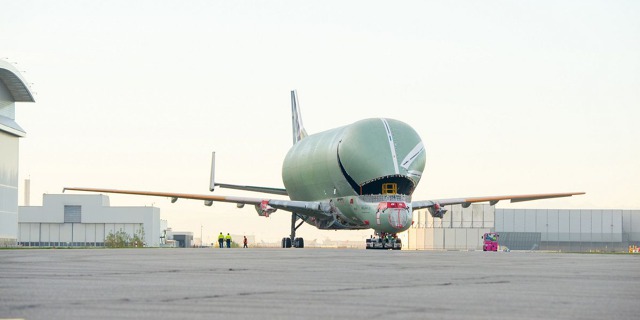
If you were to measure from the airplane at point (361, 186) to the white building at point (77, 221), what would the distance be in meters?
88.9

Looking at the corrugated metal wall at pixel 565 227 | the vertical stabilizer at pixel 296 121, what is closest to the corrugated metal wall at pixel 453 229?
the corrugated metal wall at pixel 565 227

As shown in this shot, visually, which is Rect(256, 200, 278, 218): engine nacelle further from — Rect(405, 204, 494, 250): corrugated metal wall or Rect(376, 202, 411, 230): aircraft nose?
Rect(405, 204, 494, 250): corrugated metal wall

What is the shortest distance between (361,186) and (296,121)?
19699mm

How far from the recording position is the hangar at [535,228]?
375 feet

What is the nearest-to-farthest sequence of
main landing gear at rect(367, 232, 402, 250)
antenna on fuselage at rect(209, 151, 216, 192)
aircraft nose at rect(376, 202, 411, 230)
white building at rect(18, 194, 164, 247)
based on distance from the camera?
1. aircraft nose at rect(376, 202, 411, 230)
2. main landing gear at rect(367, 232, 402, 250)
3. antenna on fuselage at rect(209, 151, 216, 192)
4. white building at rect(18, 194, 164, 247)

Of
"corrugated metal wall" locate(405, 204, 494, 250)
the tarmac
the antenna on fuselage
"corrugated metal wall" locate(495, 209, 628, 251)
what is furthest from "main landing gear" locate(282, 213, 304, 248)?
"corrugated metal wall" locate(495, 209, 628, 251)

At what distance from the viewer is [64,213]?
140 metres

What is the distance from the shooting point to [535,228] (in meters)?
116

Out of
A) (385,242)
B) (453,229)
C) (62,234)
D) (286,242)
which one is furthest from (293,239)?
(62,234)

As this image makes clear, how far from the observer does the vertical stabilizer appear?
205 ft

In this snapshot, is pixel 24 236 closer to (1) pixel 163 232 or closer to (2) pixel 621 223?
(1) pixel 163 232

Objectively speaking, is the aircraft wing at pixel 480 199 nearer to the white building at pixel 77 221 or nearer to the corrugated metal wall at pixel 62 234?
the white building at pixel 77 221

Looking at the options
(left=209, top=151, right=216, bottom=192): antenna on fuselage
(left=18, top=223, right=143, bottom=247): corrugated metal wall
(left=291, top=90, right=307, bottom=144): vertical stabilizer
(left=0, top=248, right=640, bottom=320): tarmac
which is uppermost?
(left=291, top=90, right=307, bottom=144): vertical stabilizer

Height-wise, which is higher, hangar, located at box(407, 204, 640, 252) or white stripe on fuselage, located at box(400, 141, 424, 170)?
white stripe on fuselage, located at box(400, 141, 424, 170)
